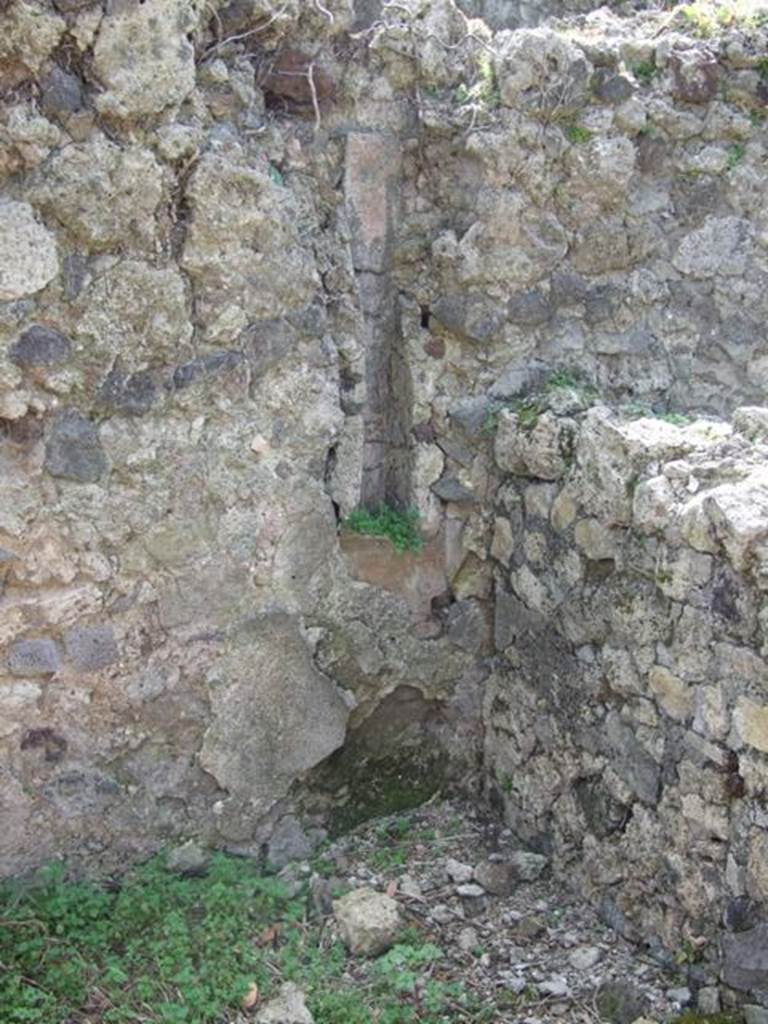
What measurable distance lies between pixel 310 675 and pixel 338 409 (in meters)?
0.85

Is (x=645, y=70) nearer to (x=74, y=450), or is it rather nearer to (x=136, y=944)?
(x=74, y=450)

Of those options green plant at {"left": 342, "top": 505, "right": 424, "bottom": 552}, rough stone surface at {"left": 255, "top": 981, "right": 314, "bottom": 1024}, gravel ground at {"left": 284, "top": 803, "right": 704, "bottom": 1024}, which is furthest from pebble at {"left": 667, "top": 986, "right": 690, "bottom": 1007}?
green plant at {"left": 342, "top": 505, "right": 424, "bottom": 552}

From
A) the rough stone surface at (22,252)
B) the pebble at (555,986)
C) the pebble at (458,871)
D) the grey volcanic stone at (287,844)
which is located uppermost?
the rough stone surface at (22,252)

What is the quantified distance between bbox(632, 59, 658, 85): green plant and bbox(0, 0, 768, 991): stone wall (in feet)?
0.07

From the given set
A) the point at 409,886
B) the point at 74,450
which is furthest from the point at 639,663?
the point at 74,450

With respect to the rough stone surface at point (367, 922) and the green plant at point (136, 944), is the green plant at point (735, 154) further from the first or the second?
the green plant at point (136, 944)

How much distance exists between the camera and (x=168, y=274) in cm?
330

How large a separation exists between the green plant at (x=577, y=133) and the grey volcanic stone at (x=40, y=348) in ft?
5.68

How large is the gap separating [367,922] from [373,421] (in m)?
1.61

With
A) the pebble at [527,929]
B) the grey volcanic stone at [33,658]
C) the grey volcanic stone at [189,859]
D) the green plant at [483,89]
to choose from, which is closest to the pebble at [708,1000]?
the pebble at [527,929]

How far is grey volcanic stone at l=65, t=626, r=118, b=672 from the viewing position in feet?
11.0

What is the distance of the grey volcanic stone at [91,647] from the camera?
3357 millimetres

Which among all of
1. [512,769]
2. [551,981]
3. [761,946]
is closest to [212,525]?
[512,769]

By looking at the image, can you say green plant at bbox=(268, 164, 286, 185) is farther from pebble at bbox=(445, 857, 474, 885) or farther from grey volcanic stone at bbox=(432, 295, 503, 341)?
pebble at bbox=(445, 857, 474, 885)
